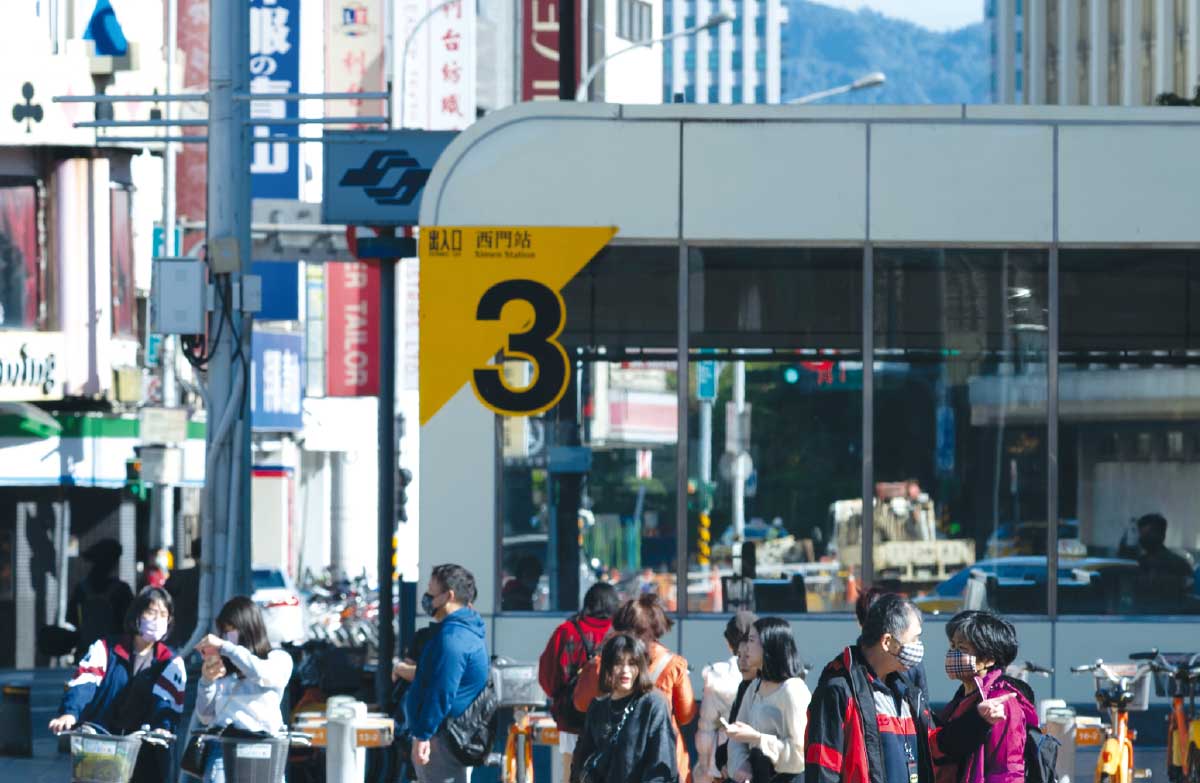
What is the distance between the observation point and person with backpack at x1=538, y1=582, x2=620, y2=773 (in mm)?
12086

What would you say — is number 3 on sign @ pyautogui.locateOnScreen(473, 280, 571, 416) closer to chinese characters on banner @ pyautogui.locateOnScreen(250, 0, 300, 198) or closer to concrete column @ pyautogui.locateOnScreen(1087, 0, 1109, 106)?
chinese characters on banner @ pyautogui.locateOnScreen(250, 0, 300, 198)

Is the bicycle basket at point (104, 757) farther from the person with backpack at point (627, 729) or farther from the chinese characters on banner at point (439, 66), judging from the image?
the chinese characters on banner at point (439, 66)

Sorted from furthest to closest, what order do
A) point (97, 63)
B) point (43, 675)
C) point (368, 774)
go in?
point (97, 63)
point (43, 675)
point (368, 774)

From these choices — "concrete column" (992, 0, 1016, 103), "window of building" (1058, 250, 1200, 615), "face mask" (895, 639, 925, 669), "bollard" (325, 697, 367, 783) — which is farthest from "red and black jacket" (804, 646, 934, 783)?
"concrete column" (992, 0, 1016, 103)

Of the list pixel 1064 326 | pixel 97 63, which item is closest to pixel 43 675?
pixel 97 63

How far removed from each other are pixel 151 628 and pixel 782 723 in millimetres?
3255

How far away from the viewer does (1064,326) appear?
51.5ft

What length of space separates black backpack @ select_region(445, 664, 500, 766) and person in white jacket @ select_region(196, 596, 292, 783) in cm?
83

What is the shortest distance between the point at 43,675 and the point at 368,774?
51.5 ft

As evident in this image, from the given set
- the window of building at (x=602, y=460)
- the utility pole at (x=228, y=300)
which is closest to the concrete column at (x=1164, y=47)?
the window of building at (x=602, y=460)

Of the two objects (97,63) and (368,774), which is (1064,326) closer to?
(368,774)

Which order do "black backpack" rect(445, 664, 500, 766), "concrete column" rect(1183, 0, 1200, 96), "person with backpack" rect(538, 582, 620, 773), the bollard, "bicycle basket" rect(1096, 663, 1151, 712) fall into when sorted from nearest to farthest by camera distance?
"black backpack" rect(445, 664, 500, 766) → "person with backpack" rect(538, 582, 620, 773) → the bollard → "bicycle basket" rect(1096, 663, 1151, 712) → "concrete column" rect(1183, 0, 1200, 96)

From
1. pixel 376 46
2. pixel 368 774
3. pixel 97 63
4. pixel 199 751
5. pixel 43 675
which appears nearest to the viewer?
pixel 199 751

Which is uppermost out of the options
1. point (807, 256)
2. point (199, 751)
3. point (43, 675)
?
point (807, 256)
